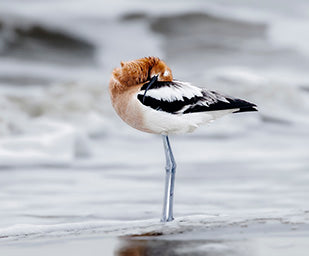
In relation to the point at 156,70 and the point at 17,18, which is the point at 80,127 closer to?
the point at 156,70

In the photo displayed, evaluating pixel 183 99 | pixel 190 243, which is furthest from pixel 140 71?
pixel 190 243

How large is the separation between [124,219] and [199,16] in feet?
49.4

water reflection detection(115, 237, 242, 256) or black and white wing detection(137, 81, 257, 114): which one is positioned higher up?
black and white wing detection(137, 81, 257, 114)

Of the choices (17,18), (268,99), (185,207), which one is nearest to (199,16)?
(17,18)

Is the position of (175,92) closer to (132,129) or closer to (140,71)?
(140,71)

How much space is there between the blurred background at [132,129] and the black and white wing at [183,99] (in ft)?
2.40

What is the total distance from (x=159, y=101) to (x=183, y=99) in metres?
0.15

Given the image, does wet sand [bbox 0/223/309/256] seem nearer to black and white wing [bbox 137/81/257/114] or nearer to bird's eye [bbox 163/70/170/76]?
black and white wing [bbox 137/81/257/114]

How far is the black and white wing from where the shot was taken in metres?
4.25

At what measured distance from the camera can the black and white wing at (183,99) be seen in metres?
4.25

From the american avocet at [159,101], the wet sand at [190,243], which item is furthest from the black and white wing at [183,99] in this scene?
the wet sand at [190,243]

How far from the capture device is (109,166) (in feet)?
26.0

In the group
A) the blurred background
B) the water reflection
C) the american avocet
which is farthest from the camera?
the blurred background

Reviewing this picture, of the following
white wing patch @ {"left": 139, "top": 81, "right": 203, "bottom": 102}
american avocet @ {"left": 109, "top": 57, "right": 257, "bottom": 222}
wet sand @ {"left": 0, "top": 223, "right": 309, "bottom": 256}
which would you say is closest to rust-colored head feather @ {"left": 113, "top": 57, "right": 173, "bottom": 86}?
american avocet @ {"left": 109, "top": 57, "right": 257, "bottom": 222}
